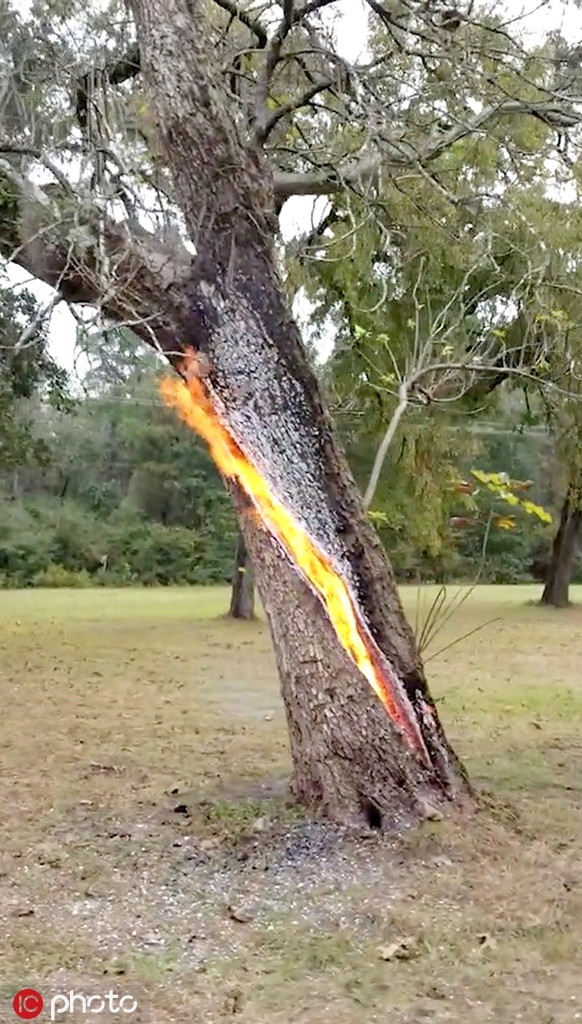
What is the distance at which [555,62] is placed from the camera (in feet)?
17.0

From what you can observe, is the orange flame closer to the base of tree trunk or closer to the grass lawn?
the base of tree trunk

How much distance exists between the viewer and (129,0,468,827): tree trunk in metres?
3.91

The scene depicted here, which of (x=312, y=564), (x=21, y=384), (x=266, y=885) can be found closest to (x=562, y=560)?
(x=21, y=384)

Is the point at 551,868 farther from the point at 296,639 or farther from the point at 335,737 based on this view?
the point at 296,639

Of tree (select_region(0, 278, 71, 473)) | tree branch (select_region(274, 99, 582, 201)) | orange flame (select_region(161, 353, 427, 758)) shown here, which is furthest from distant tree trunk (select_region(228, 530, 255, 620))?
orange flame (select_region(161, 353, 427, 758))

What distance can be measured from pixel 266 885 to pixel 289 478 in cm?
150

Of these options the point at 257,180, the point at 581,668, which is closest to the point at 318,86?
the point at 257,180

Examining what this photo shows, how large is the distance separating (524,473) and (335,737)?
15146 mm

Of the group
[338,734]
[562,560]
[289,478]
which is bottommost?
[338,734]

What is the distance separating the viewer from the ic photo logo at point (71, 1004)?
2652 millimetres

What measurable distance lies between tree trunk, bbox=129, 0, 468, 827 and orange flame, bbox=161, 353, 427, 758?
1cm

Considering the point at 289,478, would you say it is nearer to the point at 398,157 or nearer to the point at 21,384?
the point at 398,157

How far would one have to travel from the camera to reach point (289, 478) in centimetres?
405

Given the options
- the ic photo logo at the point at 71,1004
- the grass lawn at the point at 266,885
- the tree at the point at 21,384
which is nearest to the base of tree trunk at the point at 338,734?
the grass lawn at the point at 266,885
